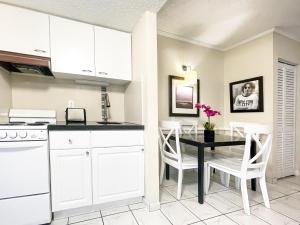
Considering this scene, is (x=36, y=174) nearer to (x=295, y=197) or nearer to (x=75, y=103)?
(x=75, y=103)

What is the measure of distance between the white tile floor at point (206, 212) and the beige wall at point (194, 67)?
133cm

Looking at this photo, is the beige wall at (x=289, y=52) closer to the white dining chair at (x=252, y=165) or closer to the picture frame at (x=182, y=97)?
the picture frame at (x=182, y=97)

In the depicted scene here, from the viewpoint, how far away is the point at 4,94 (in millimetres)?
1759

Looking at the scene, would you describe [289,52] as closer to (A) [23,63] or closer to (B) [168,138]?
(B) [168,138]

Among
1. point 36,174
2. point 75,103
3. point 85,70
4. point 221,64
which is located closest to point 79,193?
point 36,174

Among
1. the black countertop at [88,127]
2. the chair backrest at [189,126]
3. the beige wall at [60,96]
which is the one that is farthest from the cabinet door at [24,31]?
the chair backrest at [189,126]

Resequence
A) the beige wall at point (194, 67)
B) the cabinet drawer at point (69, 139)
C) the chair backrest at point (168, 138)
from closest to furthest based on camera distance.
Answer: the cabinet drawer at point (69, 139), the chair backrest at point (168, 138), the beige wall at point (194, 67)

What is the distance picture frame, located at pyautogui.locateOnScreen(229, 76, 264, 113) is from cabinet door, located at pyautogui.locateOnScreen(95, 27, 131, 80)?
2.09 m

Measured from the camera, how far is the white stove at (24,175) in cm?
137

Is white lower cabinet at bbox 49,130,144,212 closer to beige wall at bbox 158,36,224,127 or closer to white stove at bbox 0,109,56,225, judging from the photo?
white stove at bbox 0,109,56,225

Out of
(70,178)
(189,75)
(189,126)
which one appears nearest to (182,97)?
(189,75)

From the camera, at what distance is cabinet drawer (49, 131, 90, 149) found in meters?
1.54

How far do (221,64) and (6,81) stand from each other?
3.48 meters

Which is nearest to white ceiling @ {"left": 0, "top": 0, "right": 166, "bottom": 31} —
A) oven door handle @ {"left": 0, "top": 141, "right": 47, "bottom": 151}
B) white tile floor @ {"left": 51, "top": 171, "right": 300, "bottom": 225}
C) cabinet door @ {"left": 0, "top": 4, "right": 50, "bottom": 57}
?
cabinet door @ {"left": 0, "top": 4, "right": 50, "bottom": 57}
